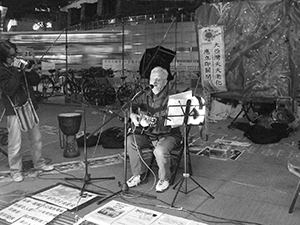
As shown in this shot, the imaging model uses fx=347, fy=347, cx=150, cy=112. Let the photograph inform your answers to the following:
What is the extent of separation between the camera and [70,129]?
4410 mm

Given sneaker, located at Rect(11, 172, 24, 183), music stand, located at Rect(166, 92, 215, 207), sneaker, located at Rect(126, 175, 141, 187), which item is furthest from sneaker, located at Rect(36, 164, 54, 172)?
music stand, located at Rect(166, 92, 215, 207)

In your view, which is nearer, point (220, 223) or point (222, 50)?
point (220, 223)

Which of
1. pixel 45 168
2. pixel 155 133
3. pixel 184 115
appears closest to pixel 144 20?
pixel 45 168

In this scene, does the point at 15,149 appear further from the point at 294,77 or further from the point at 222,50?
the point at 294,77

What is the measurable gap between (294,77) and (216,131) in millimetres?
1544

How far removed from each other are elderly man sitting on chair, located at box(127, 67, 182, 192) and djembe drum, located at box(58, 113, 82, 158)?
1.14 metres

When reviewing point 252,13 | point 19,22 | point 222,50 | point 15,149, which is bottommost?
point 15,149

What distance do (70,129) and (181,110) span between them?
6.10ft

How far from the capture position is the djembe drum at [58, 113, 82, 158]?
4.38 m

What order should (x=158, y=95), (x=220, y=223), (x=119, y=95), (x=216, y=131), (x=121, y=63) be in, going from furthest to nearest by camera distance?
(x=121, y=63), (x=119, y=95), (x=216, y=131), (x=158, y=95), (x=220, y=223)

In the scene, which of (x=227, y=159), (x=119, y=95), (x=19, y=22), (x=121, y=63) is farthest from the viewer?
(x=19, y=22)

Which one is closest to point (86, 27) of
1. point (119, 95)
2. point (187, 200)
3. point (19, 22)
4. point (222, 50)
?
point (19, 22)

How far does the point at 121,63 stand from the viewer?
32.8 feet

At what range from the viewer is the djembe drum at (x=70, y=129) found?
4383mm
